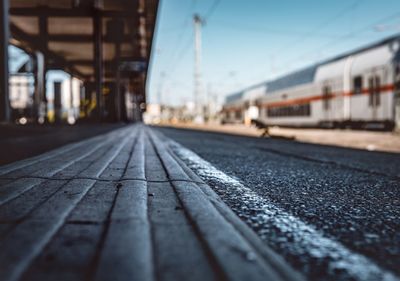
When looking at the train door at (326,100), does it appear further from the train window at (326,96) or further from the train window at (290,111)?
the train window at (290,111)

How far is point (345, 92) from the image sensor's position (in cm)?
1374

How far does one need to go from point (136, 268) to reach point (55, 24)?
461 inches

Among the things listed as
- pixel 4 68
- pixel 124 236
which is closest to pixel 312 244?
pixel 124 236

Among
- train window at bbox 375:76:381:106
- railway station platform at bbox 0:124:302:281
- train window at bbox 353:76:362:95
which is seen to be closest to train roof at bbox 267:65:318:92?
train window at bbox 353:76:362:95

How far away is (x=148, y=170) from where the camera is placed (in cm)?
199

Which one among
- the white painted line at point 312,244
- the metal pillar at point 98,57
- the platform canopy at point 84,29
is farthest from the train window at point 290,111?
the white painted line at point 312,244

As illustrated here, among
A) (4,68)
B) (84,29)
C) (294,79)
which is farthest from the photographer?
(294,79)

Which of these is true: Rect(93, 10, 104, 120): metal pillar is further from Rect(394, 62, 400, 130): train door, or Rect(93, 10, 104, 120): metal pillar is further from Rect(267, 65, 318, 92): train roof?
Rect(267, 65, 318, 92): train roof

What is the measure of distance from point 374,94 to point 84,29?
9.76 metres

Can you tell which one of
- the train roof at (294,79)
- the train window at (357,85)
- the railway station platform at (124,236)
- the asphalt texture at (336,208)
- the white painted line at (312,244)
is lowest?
the asphalt texture at (336,208)

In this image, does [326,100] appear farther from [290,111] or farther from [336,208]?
[336,208]

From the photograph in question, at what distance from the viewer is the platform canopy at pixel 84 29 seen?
9102mm

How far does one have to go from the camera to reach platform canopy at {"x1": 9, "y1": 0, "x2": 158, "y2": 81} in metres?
9.10

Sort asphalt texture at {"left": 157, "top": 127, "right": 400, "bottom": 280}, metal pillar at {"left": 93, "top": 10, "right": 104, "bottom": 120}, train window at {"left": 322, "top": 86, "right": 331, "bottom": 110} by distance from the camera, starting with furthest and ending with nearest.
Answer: train window at {"left": 322, "top": 86, "right": 331, "bottom": 110} → metal pillar at {"left": 93, "top": 10, "right": 104, "bottom": 120} → asphalt texture at {"left": 157, "top": 127, "right": 400, "bottom": 280}
